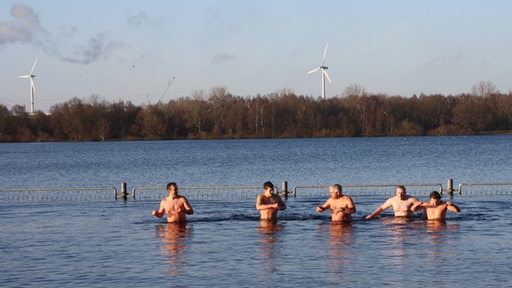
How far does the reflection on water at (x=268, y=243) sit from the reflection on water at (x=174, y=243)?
2.27 metres

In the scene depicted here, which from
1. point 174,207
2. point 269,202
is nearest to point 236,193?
point 174,207

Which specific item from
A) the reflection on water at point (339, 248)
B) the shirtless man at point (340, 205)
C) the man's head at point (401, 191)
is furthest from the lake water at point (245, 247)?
the man's head at point (401, 191)

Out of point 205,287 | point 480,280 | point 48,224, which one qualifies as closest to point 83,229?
point 48,224

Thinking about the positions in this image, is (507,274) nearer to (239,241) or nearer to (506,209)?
(239,241)

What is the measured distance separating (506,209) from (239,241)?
14579 millimetres

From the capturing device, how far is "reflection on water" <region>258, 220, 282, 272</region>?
24406mm

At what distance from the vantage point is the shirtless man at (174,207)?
31.8 meters

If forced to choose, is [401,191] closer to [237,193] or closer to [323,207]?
[323,207]

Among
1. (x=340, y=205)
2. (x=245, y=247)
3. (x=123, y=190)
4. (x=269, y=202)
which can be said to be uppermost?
(x=123, y=190)

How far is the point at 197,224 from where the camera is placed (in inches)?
1350

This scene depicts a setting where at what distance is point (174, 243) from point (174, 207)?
14.1ft

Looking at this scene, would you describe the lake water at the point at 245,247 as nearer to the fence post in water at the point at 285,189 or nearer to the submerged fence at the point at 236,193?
the fence post in water at the point at 285,189

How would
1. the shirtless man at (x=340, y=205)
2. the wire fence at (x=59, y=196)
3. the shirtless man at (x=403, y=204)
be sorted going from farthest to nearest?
the wire fence at (x=59, y=196), the shirtless man at (x=403, y=204), the shirtless man at (x=340, y=205)

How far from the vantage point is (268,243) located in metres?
28.3
